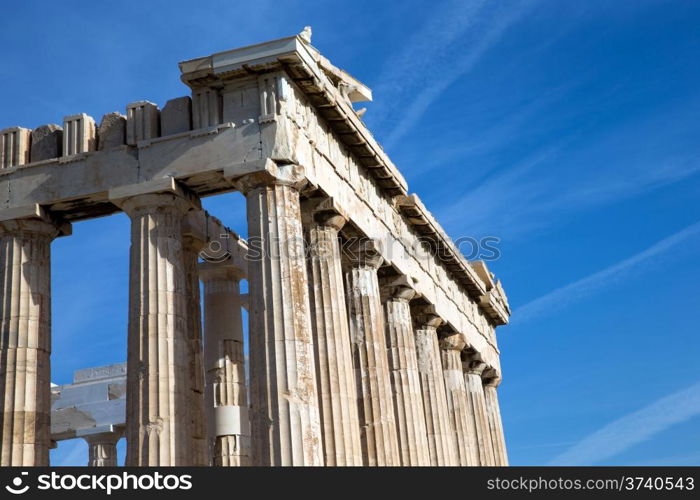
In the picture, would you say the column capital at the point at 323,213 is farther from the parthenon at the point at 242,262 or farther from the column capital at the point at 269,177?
the column capital at the point at 269,177

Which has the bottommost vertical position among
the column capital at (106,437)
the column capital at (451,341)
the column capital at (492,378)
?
the column capital at (106,437)

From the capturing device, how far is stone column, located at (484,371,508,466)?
53009 millimetres

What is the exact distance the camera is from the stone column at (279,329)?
27125 mm

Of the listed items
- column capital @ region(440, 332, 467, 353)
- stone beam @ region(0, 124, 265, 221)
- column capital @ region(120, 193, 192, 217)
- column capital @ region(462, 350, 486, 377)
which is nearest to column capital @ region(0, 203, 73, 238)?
stone beam @ region(0, 124, 265, 221)

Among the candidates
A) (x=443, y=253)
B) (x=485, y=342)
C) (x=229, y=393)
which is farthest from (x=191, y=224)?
(x=485, y=342)

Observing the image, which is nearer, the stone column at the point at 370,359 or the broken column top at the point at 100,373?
the stone column at the point at 370,359

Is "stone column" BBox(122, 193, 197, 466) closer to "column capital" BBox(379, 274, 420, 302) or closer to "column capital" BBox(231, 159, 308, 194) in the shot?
"column capital" BBox(231, 159, 308, 194)

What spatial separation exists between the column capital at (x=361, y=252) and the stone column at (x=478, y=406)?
48.3ft

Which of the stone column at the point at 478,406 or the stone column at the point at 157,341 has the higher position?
the stone column at the point at 478,406

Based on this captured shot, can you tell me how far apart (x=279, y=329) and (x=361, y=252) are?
8822mm

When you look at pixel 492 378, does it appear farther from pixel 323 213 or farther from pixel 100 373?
pixel 323 213

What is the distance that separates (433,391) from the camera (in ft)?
137

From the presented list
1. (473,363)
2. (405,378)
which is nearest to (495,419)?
(473,363)

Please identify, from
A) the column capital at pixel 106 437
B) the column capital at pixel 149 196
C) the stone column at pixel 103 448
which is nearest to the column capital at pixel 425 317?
the column capital at pixel 149 196
